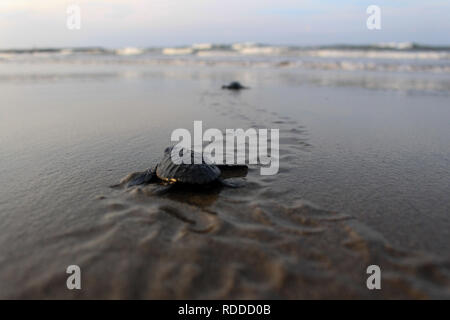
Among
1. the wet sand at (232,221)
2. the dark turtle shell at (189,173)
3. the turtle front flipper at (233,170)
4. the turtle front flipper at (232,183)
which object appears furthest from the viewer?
the turtle front flipper at (233,170)

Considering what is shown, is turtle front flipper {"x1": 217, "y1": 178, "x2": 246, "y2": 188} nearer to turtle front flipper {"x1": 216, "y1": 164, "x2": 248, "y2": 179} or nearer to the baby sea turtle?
the baby sea turtle

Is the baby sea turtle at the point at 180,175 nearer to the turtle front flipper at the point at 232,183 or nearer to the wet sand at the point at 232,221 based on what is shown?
the turtle front flipper at the point at 232,183

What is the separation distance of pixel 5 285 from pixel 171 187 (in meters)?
1.69

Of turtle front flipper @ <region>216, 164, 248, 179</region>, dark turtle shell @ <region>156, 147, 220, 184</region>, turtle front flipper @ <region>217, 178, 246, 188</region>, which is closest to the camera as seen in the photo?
dark turtle shell @ <region>156, 147, 220, 184</region>

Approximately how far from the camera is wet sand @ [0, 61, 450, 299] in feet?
6.51

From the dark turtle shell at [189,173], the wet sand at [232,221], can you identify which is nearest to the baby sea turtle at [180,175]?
the dark turtle shell at [189,173]

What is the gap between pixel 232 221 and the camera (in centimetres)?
268

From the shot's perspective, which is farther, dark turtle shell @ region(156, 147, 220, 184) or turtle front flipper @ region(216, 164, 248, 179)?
turtle front flipper @ region(216, 164, 248, 179)

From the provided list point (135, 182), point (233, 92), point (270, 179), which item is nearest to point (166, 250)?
point (135, 182)

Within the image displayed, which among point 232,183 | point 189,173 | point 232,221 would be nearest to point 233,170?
point 232,183

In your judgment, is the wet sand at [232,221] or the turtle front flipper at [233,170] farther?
the turtle front flipper at [233,170]

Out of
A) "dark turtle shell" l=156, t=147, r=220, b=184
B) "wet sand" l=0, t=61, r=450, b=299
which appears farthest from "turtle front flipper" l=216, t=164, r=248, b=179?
"dark turtle shell" l=156, t=147, r=220, b=184

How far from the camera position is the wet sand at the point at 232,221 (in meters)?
1.99

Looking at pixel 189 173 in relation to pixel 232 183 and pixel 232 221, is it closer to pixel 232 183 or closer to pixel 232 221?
pixel 232 183
